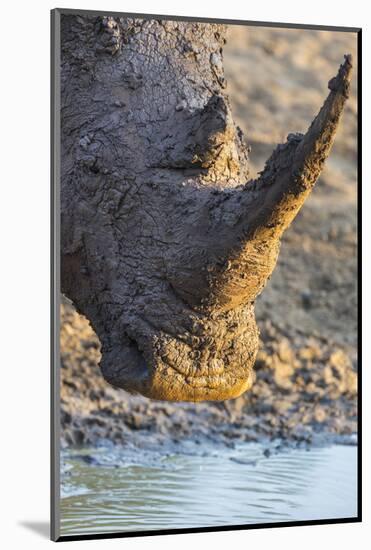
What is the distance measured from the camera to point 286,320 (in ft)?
26.3

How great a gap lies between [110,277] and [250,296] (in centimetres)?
40

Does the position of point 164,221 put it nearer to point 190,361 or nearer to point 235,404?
point 190,361

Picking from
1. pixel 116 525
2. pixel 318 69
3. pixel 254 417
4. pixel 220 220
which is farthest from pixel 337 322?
pixel 220 220

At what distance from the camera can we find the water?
18.8ft

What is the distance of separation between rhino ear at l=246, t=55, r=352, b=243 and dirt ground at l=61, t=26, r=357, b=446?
12.6 feet

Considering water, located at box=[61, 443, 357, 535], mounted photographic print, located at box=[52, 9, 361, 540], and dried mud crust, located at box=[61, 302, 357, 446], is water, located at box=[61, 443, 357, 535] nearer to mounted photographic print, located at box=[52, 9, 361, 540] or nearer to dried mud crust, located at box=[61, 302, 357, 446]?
mounted photographic print, located at box=[52, 9, 361, 540]

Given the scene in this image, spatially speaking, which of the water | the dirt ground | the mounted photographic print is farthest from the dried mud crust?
the mounted photographic print

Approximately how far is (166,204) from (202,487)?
124 inches

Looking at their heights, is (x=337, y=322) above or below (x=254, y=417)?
above

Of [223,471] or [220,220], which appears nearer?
[220,220]

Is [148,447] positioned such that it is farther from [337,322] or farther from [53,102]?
[53,102]

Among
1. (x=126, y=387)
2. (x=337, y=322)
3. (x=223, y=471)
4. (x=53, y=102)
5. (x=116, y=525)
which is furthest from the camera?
(x=337, y=322)

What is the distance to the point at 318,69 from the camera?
869 centimetres

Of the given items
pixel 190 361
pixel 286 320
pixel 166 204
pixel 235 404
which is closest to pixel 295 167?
pixel 166 204
